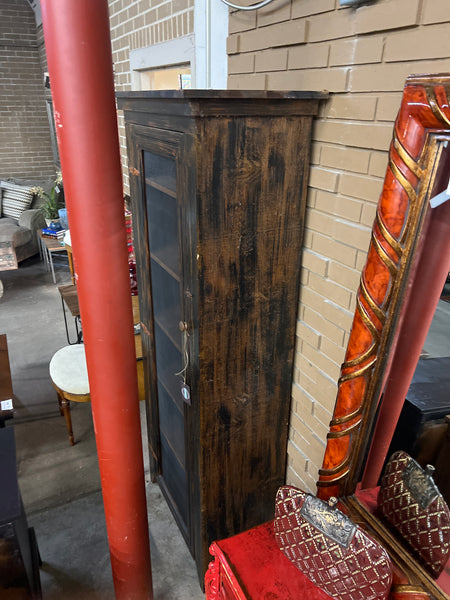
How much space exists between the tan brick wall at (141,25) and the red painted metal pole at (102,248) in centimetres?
141

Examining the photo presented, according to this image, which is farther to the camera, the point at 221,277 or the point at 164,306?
the point at 164,306

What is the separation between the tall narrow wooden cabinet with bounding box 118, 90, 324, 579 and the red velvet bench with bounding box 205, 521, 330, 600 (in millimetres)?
439

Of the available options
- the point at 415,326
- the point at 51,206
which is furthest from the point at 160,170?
the point at 51,206

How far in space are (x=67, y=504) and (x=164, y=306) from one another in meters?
1.56

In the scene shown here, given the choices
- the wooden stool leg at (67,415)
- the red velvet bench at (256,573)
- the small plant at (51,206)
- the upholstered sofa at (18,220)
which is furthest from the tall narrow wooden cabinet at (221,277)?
the upholstered sofa at (18,220)

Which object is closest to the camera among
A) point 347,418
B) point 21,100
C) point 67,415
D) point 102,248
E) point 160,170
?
point 347,418

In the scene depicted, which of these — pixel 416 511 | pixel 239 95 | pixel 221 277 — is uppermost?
pixel 239 95

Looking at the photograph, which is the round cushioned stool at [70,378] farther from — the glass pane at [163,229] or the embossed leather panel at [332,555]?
the embossed leather panel at [332,555]

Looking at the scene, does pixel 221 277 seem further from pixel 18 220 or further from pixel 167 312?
pixel 18 220

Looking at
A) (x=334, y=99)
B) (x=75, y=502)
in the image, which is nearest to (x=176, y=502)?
(x=75, y=502)

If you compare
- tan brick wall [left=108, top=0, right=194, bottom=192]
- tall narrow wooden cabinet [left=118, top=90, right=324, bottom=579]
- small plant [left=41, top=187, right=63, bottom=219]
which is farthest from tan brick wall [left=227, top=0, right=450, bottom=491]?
small plant [left=41, top=187, right=63, bottom=219]

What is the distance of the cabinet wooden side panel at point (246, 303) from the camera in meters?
1.48

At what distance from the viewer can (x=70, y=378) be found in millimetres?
3141

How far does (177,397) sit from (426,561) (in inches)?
49.8
